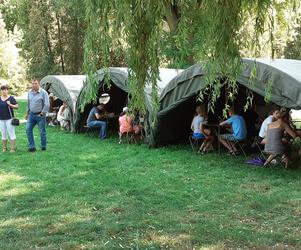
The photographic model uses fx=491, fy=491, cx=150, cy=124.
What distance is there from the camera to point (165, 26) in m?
4.19

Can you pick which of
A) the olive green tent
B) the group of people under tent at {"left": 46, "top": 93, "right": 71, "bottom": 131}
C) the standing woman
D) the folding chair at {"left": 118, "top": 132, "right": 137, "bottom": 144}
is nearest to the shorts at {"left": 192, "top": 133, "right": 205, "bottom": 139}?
the olive green tent

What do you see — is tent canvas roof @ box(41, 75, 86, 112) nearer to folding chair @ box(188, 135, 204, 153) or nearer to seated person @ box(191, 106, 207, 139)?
folding chair @ box(188, 135, 204, 153)

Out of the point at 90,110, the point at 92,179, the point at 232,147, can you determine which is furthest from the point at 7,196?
the point at 90,110

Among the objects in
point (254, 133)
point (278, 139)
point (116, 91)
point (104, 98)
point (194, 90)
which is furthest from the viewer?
point (116, 91)

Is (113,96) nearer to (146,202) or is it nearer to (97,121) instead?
(97,121)

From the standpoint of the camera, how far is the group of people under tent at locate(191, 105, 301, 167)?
31.1ft

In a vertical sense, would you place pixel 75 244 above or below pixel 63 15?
below

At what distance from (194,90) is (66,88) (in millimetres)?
6973

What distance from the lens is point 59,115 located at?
57.8ft

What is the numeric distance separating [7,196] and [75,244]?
269cm

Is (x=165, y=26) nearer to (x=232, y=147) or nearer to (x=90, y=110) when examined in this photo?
(x=232, y=147)

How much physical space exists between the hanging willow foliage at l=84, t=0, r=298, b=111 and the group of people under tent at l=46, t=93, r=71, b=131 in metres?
12.8

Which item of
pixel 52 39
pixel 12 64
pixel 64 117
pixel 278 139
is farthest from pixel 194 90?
pixel 12 64

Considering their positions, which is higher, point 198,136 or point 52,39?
point 52,39
